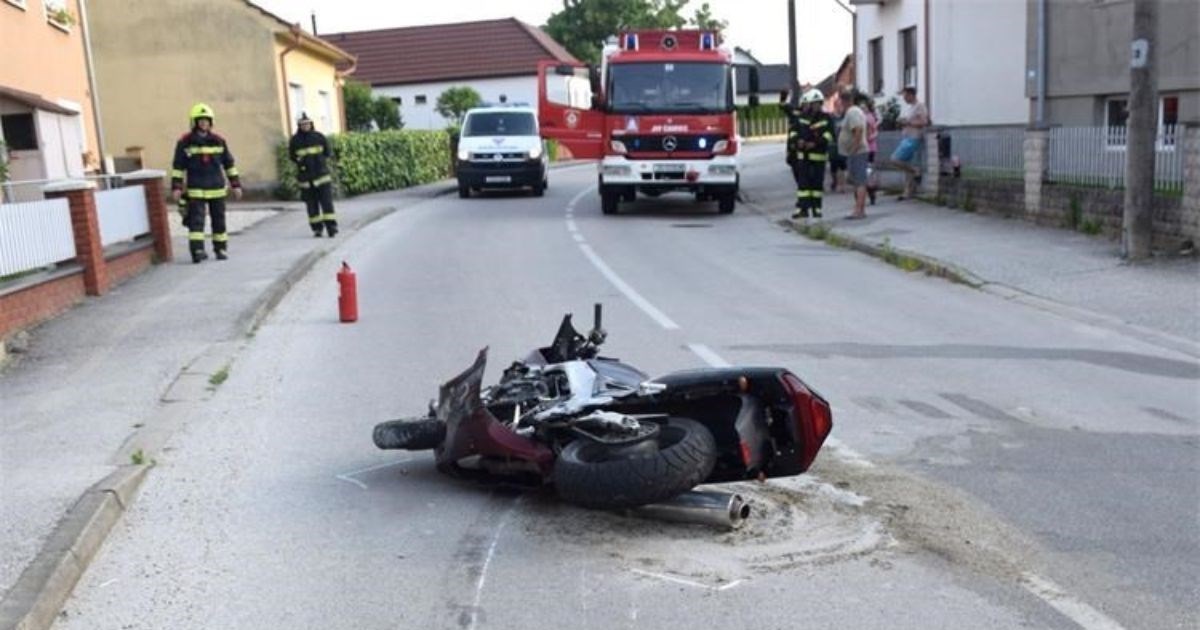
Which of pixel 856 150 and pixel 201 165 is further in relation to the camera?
pixel 856 150

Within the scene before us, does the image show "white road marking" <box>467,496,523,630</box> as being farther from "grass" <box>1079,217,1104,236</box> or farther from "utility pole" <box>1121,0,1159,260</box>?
"grass" <box>1079,217,1104,236</box>

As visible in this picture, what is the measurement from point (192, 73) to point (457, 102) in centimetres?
2630

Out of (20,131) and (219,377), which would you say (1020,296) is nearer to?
(219,377)

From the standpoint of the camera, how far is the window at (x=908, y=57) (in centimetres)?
2741

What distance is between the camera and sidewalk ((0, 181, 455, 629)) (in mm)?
4797

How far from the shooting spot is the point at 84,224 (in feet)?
38.9

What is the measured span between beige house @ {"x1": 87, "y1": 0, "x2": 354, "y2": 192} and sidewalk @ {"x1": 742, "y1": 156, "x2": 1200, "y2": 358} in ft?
47.9

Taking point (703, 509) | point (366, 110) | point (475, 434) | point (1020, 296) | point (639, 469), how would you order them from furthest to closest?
point (366, 110) → point (1020, 296) → point (475, 434) → point (703, 509) → point (639, 469)

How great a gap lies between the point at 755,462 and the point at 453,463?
155 cm

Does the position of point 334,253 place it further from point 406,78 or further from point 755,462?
point 406,78

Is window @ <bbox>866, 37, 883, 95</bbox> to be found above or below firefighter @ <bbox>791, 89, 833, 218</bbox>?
above

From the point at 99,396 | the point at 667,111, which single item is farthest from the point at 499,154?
the point at 99,396

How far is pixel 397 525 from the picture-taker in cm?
521

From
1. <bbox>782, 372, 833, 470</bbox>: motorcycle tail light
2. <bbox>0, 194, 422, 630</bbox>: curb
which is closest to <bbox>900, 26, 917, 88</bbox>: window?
<bbox>782, 372, 833, 470</bbox>: motorcycle tail light
